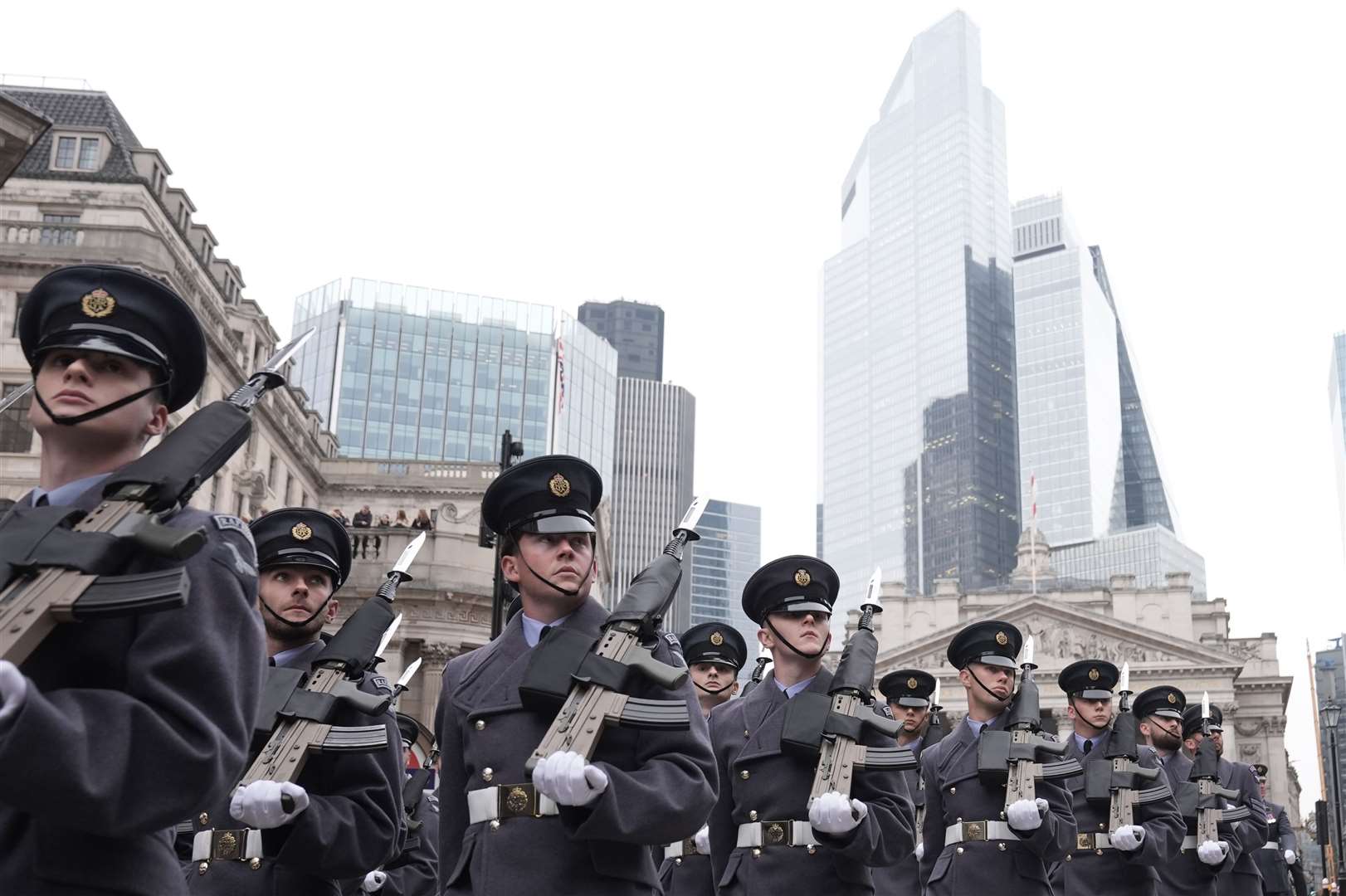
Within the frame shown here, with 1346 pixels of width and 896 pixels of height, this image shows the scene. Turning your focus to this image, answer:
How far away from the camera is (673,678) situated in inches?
205

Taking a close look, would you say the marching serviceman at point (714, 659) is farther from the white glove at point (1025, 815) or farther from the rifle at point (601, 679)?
the rifle at point (601, 679)

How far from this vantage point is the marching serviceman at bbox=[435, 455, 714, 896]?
4.93 m

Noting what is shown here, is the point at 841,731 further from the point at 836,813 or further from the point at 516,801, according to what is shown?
the point at 516,801

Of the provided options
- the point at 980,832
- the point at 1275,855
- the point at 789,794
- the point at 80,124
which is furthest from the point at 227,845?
the point at 80,124

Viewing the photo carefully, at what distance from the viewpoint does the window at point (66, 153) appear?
145 feet

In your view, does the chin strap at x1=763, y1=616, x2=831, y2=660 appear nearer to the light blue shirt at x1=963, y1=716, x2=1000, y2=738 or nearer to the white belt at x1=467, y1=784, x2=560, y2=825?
the light blue shirt at x1=963, y1=716, x2=1000, y2=738

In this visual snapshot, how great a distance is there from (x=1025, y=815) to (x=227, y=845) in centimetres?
515

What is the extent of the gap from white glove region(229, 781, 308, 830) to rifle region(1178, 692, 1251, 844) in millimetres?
10302

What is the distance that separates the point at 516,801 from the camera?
5234 millimetres

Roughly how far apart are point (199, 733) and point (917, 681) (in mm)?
11121

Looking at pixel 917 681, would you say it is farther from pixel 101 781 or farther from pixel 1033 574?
pixel 1033 574

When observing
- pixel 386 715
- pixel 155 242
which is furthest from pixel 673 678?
pixel 155 242

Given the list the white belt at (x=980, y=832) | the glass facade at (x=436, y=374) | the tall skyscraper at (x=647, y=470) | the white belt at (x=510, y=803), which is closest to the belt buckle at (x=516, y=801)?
the white belt at (x=510, y=803)

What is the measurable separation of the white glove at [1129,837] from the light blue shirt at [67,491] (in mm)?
9203
